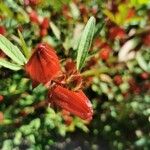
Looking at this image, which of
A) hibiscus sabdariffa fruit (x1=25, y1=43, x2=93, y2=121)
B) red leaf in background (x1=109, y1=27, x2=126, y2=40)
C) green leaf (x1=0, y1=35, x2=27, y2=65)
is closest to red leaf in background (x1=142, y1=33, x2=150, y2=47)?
red leaf in background (x1=109, y1=27, x2=126, y2=40)

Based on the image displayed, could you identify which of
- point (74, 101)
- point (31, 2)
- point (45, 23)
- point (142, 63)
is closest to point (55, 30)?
point (45, 23)

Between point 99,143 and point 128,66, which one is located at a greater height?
point 128,66

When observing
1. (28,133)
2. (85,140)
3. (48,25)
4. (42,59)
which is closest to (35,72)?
(42,59)

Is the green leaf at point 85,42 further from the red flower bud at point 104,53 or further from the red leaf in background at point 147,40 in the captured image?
the red leaf in background at point 147,40

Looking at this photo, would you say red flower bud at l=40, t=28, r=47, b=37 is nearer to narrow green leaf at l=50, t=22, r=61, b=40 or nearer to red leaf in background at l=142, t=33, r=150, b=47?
narrow green leaf at l=50, t=22, r=61, b=40

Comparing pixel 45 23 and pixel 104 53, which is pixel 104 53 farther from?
pixel 45 23

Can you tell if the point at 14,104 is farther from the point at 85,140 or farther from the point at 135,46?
the point at 135,46
